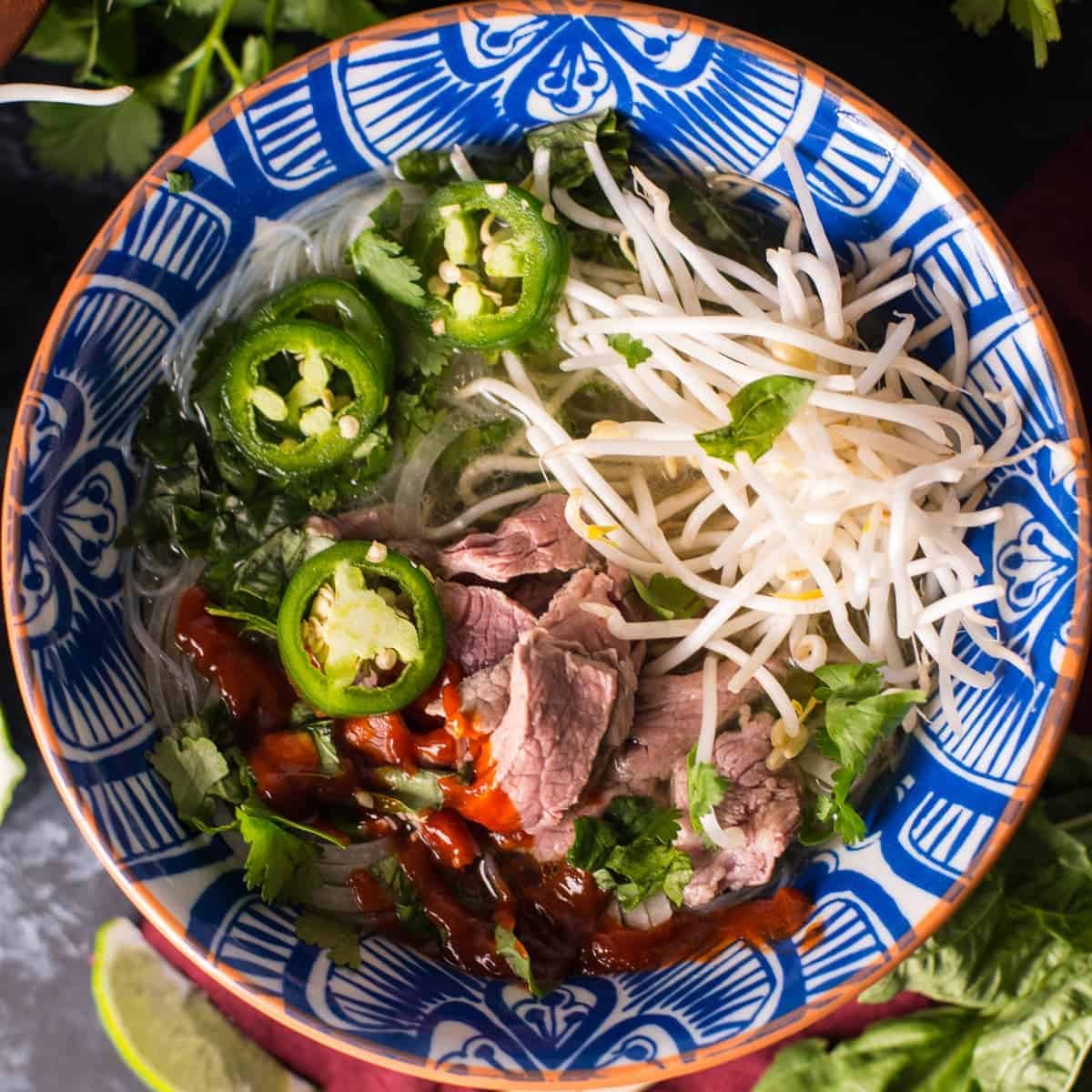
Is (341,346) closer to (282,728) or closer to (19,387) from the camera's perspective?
(282,728)

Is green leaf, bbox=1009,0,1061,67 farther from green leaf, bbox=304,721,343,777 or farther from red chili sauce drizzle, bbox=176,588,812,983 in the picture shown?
green leaf, bbox=304,721,343,777

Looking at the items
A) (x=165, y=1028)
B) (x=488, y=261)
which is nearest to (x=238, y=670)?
(x=488, y=261)

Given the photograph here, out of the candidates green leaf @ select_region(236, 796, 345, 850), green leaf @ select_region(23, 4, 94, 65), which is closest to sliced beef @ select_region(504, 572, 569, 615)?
green leaf @ select_region(236, 796, 345, 850)

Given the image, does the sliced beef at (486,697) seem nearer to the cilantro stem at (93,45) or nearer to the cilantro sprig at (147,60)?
the cilantro sprig at (147,60)

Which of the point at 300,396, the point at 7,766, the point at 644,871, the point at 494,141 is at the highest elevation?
the point at 494,141

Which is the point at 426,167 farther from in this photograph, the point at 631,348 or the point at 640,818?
the point at 640,818

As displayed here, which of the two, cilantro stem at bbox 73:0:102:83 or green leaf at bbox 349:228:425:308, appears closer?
green leaf at bbox 349:228:425:308

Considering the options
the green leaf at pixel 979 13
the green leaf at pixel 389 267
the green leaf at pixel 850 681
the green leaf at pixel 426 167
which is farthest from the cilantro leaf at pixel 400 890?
the green leaf at pixel 979 13
